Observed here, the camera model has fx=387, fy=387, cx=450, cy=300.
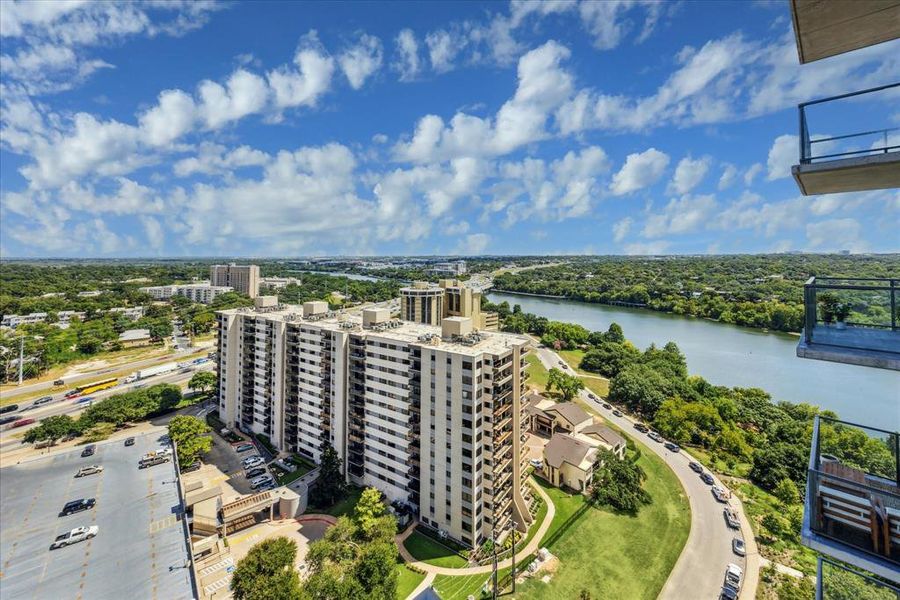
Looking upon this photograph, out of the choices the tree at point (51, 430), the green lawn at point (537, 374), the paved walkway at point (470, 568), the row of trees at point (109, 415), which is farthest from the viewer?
the green lawn at point (537, 374)

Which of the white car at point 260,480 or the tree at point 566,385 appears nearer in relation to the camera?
the white car at point 260,480

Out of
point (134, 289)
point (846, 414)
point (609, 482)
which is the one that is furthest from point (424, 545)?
point (134, 289)

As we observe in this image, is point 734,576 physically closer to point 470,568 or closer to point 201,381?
point 470,568

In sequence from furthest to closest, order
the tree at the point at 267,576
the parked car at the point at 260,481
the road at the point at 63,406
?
the road at the point at 63,406
the parked car at the point at 260,481
the tree at the point at 267,576

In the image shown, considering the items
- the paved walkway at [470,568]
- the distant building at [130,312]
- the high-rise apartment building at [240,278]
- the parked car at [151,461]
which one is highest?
the high-rise apartment building at [240,278]

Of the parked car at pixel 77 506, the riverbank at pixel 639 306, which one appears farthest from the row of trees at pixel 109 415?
the riverbank at pixel 639 306

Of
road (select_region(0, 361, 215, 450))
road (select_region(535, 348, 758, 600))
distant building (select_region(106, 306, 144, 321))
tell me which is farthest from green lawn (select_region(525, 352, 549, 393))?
distant building (select_region(106, 306, 144, 321))

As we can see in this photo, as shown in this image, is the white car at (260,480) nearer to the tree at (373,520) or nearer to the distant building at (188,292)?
the tree at (373,520)
